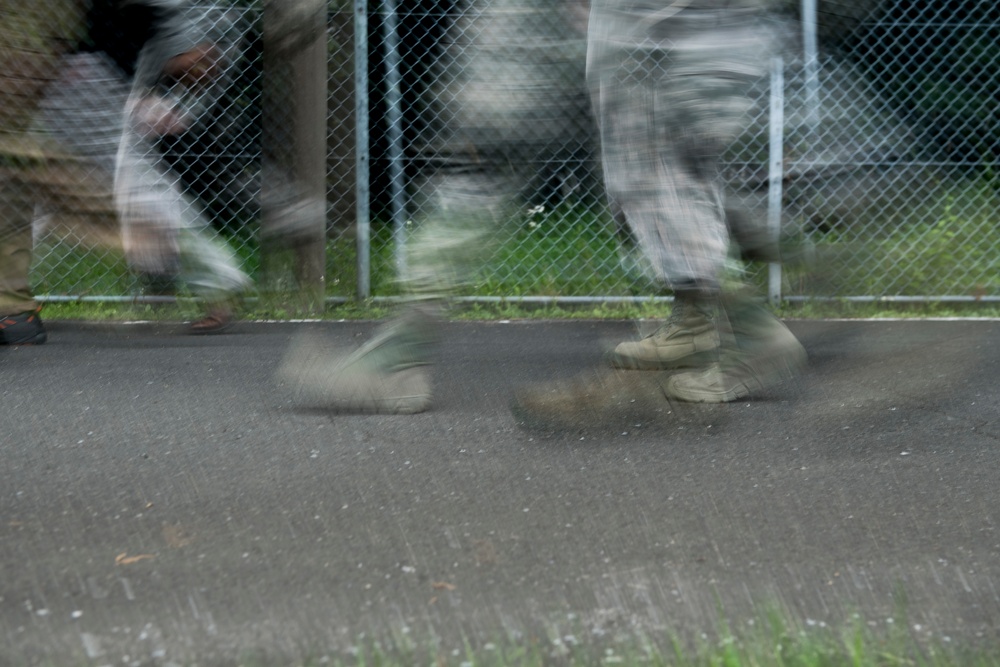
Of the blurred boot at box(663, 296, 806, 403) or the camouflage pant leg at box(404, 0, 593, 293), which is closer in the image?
the camouflage pant leg at box(404, 0, 593, 293)

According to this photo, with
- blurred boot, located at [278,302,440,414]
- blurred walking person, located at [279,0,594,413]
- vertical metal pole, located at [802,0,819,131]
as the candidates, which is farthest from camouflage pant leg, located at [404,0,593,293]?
vertical metal pole, located at [802,0,819,131]

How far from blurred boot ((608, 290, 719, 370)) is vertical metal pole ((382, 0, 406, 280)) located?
1830 millimetres

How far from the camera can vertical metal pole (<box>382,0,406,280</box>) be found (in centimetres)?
578

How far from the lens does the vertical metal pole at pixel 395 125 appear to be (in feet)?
19.0

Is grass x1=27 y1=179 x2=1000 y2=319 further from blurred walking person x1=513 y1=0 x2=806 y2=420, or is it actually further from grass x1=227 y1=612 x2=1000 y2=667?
grass x1=227 y1=612 x2=1000 y2=667

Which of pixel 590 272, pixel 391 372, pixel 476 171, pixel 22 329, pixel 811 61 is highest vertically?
pixel 476 171

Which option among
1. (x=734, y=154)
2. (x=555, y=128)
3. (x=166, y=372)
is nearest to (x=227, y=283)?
(x=166, y=372)

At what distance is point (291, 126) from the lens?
19.5ft

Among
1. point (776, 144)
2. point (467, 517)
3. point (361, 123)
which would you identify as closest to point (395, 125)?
point (361, 123)

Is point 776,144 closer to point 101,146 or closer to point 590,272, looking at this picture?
point 590,272

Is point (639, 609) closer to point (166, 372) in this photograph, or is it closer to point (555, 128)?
point (555, 128)

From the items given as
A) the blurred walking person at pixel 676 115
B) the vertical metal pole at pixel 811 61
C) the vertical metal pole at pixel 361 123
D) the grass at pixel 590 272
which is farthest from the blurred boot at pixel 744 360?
the vertical metal pole at pixel 811 61

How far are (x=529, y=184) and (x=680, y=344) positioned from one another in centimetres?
185

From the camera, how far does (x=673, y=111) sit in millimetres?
3322
